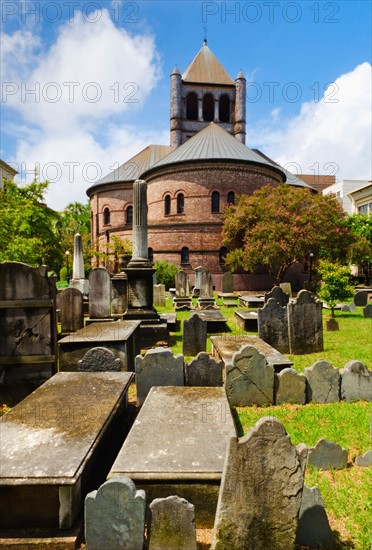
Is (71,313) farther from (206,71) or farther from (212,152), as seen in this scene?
(206,71)

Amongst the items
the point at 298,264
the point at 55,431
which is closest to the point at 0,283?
the point at 55,431

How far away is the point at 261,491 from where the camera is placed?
247 centimetres

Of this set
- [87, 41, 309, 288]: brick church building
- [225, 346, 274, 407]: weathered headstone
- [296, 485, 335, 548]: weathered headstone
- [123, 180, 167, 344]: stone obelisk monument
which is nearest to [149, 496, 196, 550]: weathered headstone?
[296, 485, 335, 548]: weathered headstone

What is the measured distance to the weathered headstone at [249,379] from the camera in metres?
5.73

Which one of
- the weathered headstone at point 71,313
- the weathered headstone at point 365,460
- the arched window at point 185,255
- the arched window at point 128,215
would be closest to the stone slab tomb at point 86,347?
the weathered headstone at point 71,313

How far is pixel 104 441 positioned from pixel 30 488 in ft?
3.88

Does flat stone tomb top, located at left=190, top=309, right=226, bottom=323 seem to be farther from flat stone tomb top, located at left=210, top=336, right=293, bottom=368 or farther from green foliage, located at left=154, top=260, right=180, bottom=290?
green foliage, located at left=154, top=260, right=180, bottom=290

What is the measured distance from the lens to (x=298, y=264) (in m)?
31.6

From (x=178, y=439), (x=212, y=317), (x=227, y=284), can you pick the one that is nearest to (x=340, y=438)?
(x=178, y=439)

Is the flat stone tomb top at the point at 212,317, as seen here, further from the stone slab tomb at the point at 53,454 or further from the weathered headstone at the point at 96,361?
the stone slab tomb at the point at 53,454

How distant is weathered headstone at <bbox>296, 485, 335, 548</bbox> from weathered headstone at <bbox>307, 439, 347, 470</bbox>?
3.66 feet

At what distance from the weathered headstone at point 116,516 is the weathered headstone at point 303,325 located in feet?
23.1

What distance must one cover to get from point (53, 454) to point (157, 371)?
2663 mm

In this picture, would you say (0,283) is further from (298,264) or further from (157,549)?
(298,264)
